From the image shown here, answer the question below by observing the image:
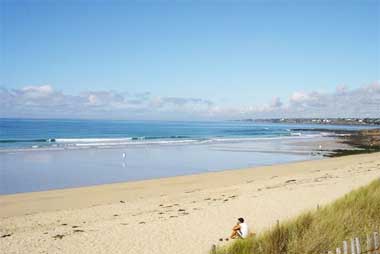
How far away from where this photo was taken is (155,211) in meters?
13.4

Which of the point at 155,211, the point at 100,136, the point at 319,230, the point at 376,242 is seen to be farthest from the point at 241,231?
the point at 100,136

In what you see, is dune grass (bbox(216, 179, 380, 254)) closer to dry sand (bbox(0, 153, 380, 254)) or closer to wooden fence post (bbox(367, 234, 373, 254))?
wooden fence post (bbox(367, 234, 373, 254))

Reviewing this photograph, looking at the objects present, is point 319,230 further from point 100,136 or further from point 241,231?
point 100,136

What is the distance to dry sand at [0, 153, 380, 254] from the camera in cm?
966

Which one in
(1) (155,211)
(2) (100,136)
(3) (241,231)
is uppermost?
(2) (100,136)

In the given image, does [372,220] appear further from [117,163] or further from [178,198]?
[117,163]

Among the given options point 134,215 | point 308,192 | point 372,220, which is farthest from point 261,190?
point 372,220

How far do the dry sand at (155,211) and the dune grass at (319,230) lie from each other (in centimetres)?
273

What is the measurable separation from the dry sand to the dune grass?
107 inches

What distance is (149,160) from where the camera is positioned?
100 feet

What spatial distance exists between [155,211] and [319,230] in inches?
299

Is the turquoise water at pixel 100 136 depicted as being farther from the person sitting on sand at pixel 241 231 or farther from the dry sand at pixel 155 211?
the person sitting on sand at pixel 241 231

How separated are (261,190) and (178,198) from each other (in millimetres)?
3566

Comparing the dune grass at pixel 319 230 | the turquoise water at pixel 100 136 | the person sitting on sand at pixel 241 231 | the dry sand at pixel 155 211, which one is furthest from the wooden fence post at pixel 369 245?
the turquoise water at pixel 100 136
